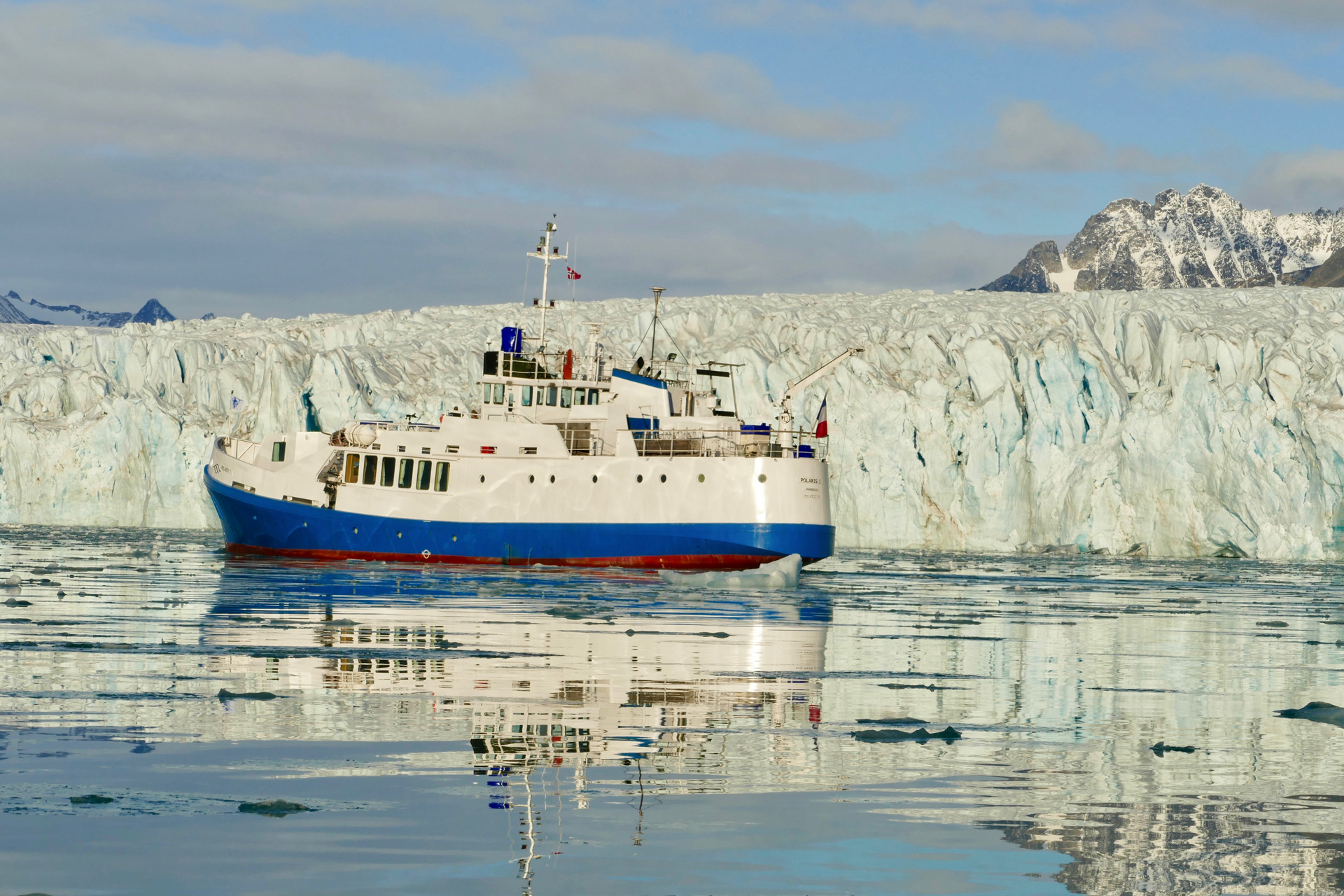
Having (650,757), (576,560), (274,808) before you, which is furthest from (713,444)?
(274,808)

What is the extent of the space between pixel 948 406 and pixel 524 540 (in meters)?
21.8

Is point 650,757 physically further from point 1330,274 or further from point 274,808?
point 1330,274

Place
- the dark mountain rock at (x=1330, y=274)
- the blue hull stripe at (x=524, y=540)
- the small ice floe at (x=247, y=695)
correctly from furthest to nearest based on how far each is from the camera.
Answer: the dark mountain rock at (x=1330, y=274) < the blue hull stripe at (x=524, y=540) < the small ice floe at (x=247, y=695)

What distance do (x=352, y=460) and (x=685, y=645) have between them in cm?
2482

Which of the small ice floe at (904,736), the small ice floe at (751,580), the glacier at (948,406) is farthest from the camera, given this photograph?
the glacier at (948,406)

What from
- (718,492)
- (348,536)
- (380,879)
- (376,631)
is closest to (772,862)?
(380,879)

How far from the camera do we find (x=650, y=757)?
29.2ft

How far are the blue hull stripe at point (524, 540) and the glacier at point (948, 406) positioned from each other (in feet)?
23.2

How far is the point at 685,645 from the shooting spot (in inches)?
658

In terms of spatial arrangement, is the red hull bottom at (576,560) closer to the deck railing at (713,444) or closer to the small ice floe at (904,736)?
the deck railing at (713,444)

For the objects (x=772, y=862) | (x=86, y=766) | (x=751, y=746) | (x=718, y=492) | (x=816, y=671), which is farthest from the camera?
(x=718, y=492)

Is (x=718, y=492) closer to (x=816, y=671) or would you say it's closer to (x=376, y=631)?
(x=376, y=631)

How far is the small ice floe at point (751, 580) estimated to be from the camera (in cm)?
3102

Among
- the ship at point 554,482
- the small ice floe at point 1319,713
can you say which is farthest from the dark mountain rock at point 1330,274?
Answer: the small ice floe at point 1319,713
